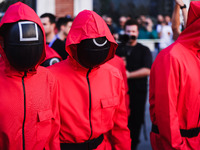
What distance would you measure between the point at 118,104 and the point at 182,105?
556 mm

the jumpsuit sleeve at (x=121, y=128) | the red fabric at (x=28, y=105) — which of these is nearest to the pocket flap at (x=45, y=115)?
the red fabric at (x=28, y=105)

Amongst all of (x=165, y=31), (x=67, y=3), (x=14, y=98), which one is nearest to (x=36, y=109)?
(x=14, y=98)

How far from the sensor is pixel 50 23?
5.08m

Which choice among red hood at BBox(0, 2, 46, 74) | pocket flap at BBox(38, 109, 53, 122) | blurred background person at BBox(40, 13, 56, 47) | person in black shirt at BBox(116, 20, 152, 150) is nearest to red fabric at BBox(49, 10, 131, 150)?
pocket flap at BBox(38, 109, 53, 122)

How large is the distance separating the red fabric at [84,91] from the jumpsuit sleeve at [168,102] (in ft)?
1.20

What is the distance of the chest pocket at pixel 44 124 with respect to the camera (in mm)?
2217

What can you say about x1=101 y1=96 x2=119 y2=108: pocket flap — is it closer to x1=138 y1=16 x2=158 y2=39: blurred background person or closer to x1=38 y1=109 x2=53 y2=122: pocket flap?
x1=38 y1=109 x2=53 y2=122: pocket flap

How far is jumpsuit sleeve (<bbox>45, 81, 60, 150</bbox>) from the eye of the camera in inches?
91.6

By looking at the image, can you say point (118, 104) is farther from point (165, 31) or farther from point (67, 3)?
point (165, 31)

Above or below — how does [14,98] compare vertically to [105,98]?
above

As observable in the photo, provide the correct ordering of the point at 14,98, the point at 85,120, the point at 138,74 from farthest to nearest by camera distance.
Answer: the point at 138,74 < the point at 85,120 < the point at 14,98

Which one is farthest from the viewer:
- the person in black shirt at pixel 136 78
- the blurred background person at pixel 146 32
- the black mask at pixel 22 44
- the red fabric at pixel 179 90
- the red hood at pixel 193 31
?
the blurred background person at pixel 146 32

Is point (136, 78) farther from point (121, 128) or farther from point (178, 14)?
point (121, 128)

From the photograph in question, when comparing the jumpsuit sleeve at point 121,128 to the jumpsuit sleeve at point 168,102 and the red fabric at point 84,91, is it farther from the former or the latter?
the jumpsuit sleeve at point 168,102
